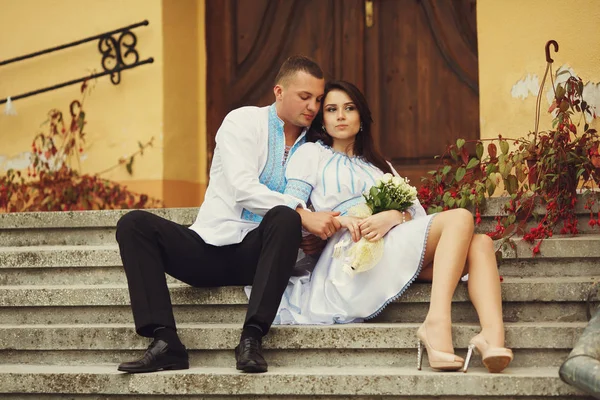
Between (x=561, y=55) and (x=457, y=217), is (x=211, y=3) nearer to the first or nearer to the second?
(x=561, y=55)

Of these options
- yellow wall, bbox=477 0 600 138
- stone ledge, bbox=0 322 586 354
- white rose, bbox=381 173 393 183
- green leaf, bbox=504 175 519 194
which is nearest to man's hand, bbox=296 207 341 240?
white rose, bbox=381 173 393 183

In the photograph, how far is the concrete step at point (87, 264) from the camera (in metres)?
4.15

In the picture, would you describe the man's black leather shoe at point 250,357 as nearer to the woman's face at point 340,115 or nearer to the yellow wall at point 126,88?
the woman's face at point 340,115

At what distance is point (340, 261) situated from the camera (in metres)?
3.89

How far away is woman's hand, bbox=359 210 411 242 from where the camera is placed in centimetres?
379

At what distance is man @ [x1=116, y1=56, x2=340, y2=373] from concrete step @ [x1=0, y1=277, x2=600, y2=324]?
0.32 feet

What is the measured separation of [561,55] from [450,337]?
98.0 inches

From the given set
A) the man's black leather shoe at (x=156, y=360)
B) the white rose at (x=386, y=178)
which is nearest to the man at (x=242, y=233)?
the man's black leather shoe at (x=156, y=360)

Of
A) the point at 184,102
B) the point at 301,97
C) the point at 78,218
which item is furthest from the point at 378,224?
the point at 184,102

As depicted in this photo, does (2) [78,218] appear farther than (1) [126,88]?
No

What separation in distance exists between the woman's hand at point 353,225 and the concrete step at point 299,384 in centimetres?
54

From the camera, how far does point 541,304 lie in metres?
3.87

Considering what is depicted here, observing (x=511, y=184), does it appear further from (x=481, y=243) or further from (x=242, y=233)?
(x=242, y=233)

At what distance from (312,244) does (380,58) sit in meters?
2.62
